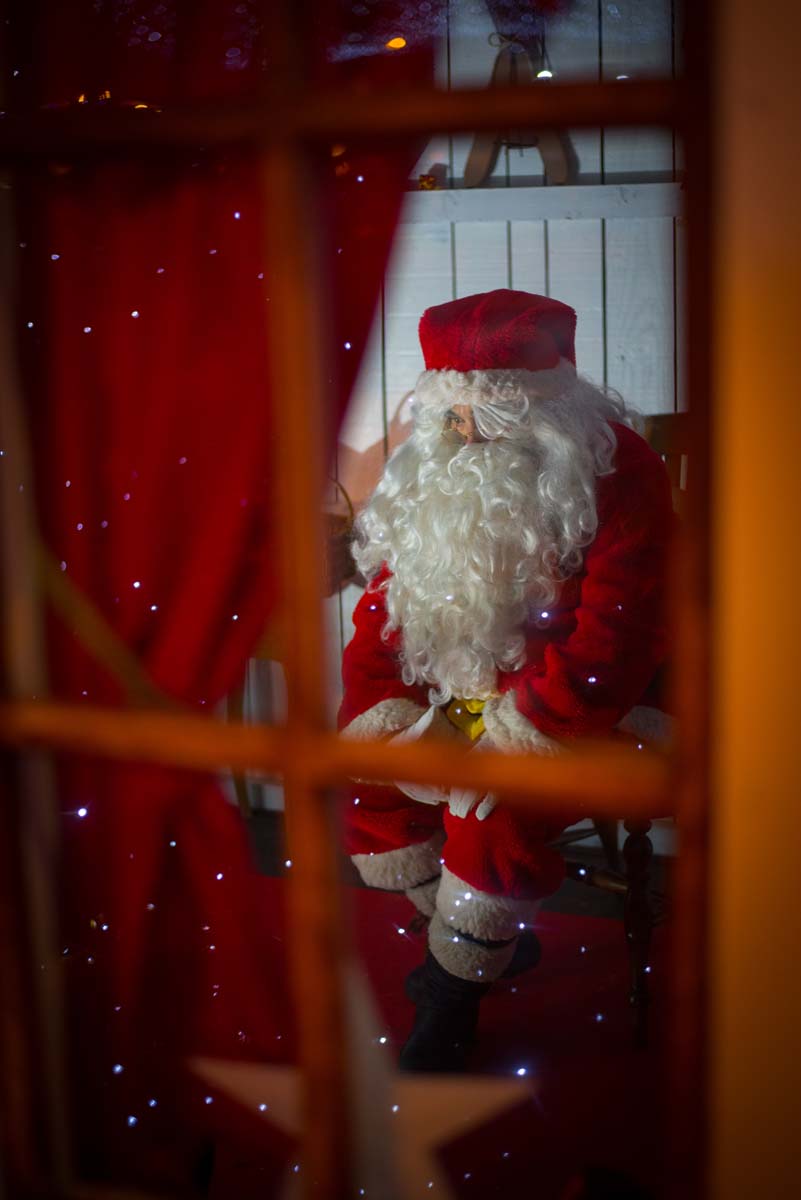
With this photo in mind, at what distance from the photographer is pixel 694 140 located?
1.92 feet

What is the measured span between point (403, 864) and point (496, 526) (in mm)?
716

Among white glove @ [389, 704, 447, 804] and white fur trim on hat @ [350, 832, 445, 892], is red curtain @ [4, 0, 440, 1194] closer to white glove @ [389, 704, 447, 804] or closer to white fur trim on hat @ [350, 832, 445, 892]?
white glove @ [389, 704, 447, 804]

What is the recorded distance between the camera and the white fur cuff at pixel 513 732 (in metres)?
1.75

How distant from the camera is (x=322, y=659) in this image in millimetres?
711

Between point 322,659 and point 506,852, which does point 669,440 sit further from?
point 322,659

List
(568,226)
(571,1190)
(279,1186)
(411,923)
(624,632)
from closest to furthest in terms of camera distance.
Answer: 1. (571,1190)
2. (279,1186)
3. (624,632)
4. (411,923)
5. (568,226)

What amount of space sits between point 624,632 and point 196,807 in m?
0.87

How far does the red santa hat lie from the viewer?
1.98 m

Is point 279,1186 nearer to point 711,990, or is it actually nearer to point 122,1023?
point 122,1023

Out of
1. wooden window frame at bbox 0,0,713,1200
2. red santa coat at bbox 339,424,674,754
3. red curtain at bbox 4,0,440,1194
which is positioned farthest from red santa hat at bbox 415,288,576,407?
wooden window frame at bbox 0,0,713,1200

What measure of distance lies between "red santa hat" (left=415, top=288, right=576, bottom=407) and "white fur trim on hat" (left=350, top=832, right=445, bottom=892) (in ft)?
3.00

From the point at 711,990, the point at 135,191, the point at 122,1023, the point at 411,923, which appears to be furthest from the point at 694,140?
the point at 411,923

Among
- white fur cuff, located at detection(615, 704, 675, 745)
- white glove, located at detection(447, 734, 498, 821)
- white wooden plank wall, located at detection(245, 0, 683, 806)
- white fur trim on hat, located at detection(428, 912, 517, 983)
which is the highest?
white wooden plank wall, located at detection(245, 0, 683, 806)

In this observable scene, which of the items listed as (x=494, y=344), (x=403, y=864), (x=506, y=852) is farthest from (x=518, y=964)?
(x=494, y=344)
